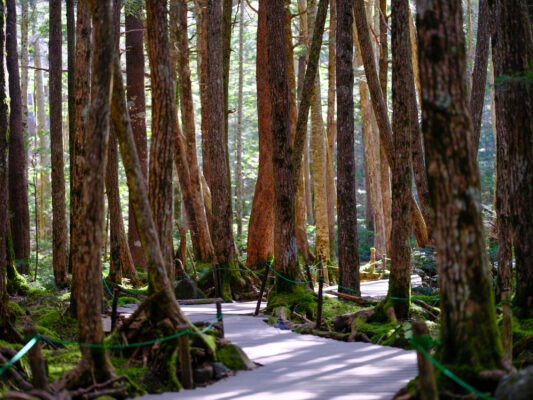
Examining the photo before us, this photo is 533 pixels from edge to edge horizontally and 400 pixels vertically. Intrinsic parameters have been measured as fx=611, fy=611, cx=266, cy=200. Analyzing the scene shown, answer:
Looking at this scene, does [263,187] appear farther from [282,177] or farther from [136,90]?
[136,90]

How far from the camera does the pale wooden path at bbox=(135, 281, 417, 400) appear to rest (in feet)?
20.1

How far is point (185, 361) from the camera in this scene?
6.70 meters

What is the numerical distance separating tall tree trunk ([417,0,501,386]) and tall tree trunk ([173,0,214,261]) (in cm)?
1199

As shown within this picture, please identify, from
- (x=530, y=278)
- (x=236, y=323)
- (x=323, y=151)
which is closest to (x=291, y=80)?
(x=323, y=151)

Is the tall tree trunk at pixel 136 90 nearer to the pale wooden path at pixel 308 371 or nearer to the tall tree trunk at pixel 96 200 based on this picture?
the pale wooden path at pixel 308 371

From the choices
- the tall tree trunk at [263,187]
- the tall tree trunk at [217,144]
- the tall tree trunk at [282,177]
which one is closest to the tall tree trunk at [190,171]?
the tall tree trunk at [263,187]

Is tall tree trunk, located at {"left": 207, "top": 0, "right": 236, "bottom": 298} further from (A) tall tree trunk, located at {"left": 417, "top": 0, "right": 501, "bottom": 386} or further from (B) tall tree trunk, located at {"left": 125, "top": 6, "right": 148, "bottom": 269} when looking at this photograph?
(A) tall tree trunk, located at {"left": 417, "top": 0, "right": 501, "bottom": 386}

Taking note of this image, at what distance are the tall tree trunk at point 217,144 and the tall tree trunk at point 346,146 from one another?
296cm

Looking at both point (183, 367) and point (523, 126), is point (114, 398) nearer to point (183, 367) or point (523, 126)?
point (183, 367)

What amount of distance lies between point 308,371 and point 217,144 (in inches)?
323

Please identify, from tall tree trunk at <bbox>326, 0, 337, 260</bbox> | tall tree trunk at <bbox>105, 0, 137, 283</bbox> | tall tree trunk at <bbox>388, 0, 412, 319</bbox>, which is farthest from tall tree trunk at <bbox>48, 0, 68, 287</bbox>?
tall tree trunk at <bbox>326, 0, 337, 260</bbox>

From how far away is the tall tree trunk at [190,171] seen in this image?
17.4m

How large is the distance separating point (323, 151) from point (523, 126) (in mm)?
11972

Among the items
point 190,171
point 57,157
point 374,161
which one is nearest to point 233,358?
point 57,157
